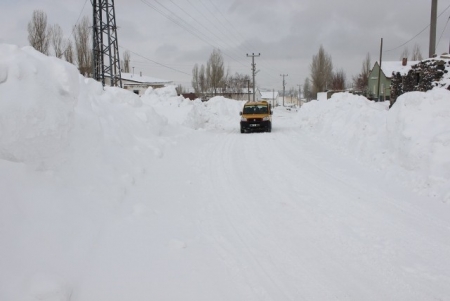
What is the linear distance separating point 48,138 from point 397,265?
5361 mm

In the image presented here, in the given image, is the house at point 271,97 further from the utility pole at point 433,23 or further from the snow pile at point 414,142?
the snow pile at point 414,142

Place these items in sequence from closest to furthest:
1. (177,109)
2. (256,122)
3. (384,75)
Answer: (256,122), (177,109), (384,75)

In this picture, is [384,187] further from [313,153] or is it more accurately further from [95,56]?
[95,56]

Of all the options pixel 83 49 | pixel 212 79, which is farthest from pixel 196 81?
pixel 83 49

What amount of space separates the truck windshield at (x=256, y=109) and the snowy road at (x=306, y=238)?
40.5 feet

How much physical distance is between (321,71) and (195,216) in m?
72.3

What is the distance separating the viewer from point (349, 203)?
20.7 feet

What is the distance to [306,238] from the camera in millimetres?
4879

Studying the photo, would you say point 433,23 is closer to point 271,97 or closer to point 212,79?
point 212,79

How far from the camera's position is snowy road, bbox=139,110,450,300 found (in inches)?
146

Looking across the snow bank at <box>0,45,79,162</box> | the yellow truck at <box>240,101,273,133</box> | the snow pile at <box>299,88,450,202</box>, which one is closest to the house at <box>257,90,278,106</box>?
the yellow truck at <box>240,101,273,133</box>

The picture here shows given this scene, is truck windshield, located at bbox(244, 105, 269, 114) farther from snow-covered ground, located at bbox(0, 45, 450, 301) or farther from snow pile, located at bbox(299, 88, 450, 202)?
snow-covered ground, located at bbox(0, 45, 450, 301)

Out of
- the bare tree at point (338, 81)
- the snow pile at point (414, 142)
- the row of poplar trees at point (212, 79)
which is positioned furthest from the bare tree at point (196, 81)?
the snow pile at point (414, 142)

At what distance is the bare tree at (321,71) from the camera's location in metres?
71.4
